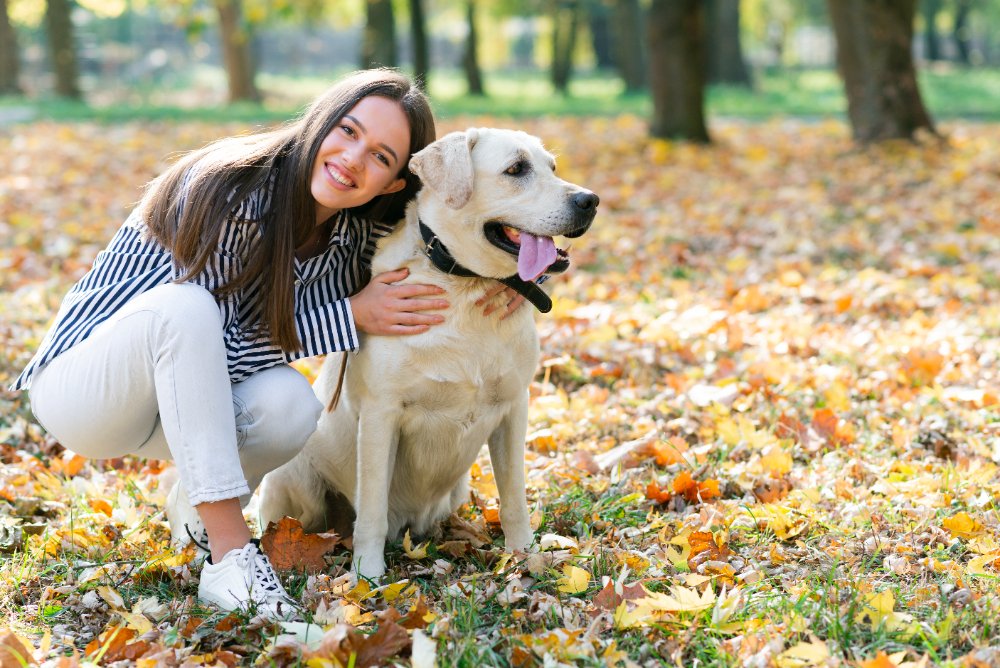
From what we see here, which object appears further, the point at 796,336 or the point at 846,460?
the point at 796,336

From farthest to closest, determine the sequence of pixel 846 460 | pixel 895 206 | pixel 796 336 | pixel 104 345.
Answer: pixel 895 206 < pixel 796 336 < pixel 846 460 < pixel 104 345

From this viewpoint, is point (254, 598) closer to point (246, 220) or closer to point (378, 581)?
point (378, 581)

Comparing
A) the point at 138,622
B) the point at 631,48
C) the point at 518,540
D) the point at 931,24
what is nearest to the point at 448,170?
the point at 518,540

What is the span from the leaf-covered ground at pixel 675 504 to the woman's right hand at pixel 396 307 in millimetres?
712

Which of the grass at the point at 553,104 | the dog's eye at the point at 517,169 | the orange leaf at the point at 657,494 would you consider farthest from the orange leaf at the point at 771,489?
the grass at the point at 553,104

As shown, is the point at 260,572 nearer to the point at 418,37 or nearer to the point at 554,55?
the point at 418,37

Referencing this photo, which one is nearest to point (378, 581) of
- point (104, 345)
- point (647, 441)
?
point (104, 345)

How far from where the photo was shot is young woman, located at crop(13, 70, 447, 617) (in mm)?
2867

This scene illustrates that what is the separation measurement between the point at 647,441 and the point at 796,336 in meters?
1.64

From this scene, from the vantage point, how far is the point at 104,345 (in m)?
2.95

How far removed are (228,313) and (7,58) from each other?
20.1 meters

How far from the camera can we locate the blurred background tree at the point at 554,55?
35.9 ft

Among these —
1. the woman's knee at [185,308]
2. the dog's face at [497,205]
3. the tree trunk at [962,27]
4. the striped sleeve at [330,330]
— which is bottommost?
the tree trunk at [962,27]

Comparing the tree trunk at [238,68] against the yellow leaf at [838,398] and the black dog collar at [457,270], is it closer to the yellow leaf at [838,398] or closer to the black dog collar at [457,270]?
the yellow leaf at [838,398]
